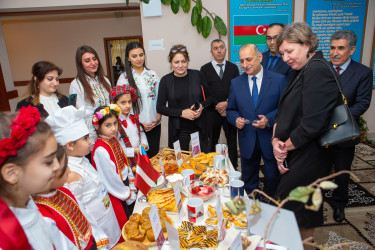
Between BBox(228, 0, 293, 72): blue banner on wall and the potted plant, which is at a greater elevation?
BBox(228, 0, 293, 72): blue banner on wall

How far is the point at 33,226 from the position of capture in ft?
3.02

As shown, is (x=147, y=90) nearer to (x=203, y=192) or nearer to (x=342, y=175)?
(x=203, y=192)

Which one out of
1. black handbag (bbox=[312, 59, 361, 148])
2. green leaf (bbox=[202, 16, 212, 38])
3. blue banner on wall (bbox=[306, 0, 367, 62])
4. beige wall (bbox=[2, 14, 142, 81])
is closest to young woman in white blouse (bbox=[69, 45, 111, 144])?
green leaf (bbox=[202, 16, 212, 38])

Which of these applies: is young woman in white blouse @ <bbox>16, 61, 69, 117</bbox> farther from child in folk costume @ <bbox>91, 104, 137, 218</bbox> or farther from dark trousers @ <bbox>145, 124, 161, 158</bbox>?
dark trousers @ <bbox>145, 124, 161, 158</bbox>

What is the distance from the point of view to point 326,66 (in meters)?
1.48

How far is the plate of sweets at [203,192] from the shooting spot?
152 centimetres

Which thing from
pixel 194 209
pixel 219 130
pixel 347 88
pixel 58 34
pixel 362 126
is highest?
pixel 58 34

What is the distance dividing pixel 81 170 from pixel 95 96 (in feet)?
3.85

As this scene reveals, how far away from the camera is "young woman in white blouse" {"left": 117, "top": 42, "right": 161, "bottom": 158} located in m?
2.66

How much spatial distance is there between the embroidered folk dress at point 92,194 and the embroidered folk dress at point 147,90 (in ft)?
4.14

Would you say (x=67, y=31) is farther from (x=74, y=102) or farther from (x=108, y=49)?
(x=74, y=102)

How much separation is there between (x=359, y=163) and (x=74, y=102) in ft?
12.3

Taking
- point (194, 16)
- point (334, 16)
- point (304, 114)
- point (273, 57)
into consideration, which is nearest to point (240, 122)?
point (304, 114)

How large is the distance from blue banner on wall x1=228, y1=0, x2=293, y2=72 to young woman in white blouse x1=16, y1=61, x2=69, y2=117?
8.51ft
